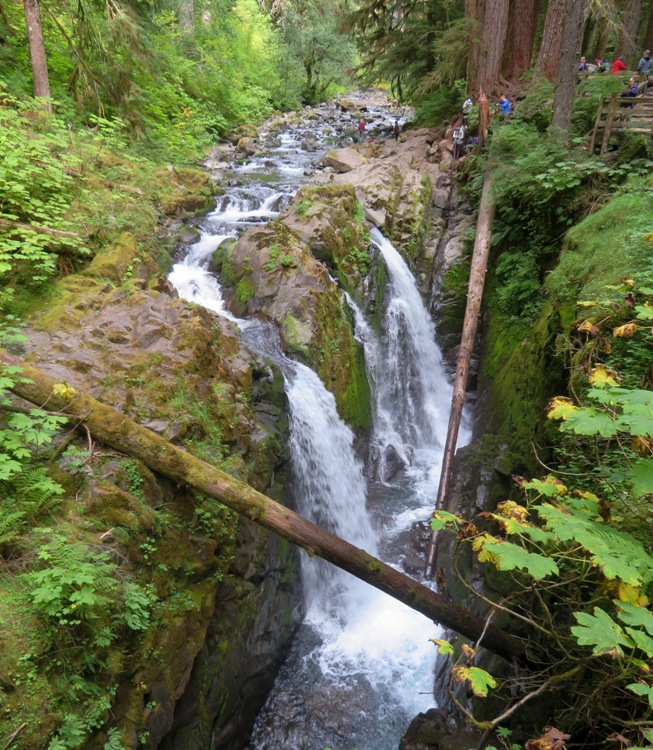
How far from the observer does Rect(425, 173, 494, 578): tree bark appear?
7.37 metres

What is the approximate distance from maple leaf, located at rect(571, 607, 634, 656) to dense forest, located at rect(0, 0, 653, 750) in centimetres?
1

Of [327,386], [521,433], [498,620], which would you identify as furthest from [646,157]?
[498,620]

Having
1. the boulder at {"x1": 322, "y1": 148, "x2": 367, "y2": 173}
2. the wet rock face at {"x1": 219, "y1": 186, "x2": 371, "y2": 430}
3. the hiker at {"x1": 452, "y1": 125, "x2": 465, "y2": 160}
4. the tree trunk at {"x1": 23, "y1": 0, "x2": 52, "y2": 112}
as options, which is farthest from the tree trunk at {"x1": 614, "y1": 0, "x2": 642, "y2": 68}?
the tree trunk at {"x1": 23, "y1": 0, "x2": 52, "y2": 112}

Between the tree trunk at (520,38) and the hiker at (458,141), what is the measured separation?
3502mm

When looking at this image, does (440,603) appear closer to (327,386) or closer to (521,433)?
(521,433)

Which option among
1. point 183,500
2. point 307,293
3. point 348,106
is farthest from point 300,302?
point 348,106

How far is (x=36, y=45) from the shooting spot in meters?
8.26

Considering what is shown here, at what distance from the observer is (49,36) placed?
11062mm

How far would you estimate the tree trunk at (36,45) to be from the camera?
809 cm


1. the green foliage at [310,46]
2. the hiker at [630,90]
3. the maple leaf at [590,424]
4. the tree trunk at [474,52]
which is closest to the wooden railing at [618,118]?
the hiker at [630,90]

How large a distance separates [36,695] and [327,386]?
629 centimetres

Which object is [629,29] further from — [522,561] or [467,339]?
[522,561]

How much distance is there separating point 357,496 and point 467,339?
3.83 meters

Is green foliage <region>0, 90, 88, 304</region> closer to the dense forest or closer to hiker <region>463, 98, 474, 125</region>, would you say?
the dense forest
